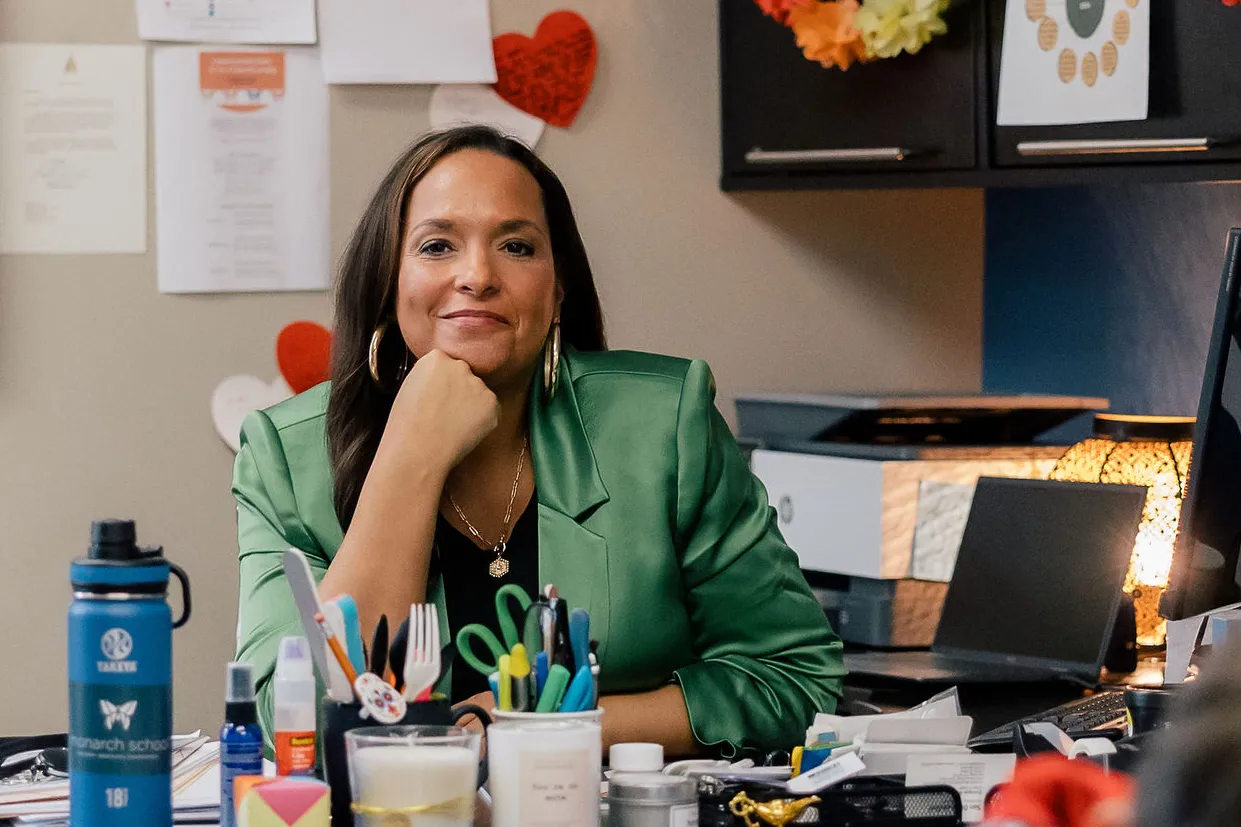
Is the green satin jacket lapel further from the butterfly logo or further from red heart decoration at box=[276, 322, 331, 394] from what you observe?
red heart decoration at box=[276, 322, 331, 394]

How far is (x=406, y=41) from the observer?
2555mm

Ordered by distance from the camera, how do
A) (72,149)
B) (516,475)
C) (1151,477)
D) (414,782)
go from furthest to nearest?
(72,149)
(1151,477)
(516,475)
(414,782)

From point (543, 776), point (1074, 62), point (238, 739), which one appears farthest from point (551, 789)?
point (1074, 62)

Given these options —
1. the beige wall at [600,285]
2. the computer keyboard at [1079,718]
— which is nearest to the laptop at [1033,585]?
the computer keyboard at [1079,718]

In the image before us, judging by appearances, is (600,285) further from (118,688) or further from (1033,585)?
(118,688)

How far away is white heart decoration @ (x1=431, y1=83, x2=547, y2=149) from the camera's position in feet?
8.46

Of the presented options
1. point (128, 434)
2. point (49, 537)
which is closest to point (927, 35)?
point (128, 434)

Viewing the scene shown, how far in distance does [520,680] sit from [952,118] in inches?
58.0

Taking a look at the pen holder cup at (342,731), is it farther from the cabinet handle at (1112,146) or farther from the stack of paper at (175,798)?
the cabinet handle at (1112,146)

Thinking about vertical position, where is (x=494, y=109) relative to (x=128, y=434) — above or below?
above

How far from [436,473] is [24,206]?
1097 mm

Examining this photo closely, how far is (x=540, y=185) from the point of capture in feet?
6.14

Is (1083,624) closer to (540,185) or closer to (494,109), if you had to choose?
(540,185)

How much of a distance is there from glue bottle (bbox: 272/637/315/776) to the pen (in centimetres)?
4
